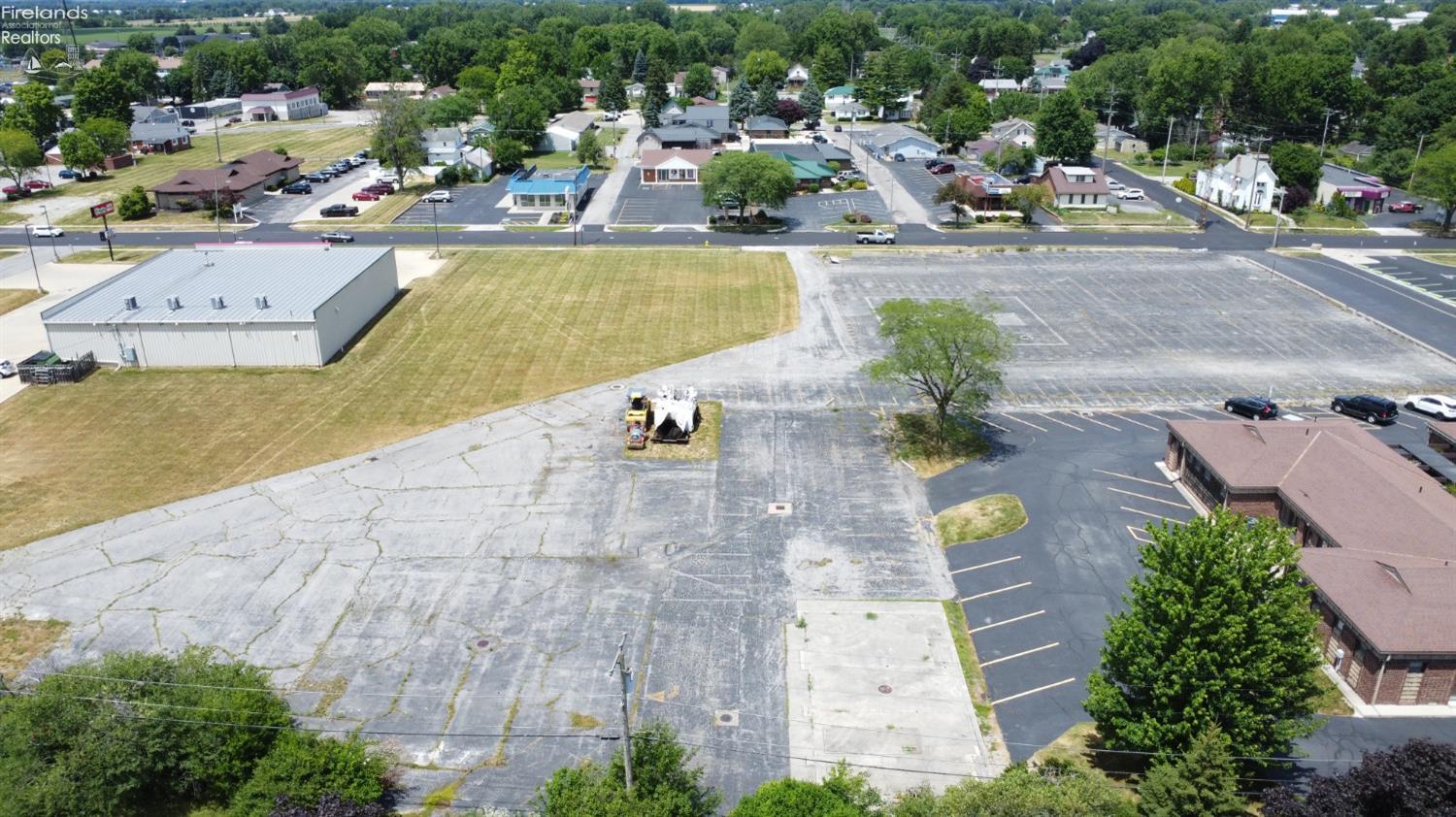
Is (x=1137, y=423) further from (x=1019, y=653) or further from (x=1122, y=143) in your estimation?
(x=1122, y=143)

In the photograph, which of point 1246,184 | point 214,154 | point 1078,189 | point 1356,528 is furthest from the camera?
point 214,154

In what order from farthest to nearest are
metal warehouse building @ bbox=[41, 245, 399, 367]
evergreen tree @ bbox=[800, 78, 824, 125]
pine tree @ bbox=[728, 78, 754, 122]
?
evergreen tree @ bbox=[800, 78, 824, 125]
pine tree @ bbox=[728, 78, 754, 122]
metal warehouse building @ bbox=[41, 245, 399, 367]

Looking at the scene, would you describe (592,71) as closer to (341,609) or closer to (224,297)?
(224,297)

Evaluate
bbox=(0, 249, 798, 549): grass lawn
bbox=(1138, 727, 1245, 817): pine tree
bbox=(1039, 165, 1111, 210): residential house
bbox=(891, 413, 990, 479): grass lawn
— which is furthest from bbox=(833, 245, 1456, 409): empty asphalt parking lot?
bbox=(1138, 727, 1245, 817): pine tree

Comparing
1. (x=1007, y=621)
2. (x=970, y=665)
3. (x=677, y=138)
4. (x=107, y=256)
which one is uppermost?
(x=677, y=138)

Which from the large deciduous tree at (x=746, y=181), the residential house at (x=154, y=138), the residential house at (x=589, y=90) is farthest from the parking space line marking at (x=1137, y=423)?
the residential house at (x=589, y=90)

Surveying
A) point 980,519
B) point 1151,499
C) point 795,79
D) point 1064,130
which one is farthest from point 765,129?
point 980,519

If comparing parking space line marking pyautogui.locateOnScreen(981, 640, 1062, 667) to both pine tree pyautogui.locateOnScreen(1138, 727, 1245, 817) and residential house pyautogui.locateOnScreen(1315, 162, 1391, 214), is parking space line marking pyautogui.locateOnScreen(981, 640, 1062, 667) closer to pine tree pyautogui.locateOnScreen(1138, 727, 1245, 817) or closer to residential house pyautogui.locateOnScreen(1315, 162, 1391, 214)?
pine tree pyautogui.locateOnScreen(1138, 727, 1245, 817)
